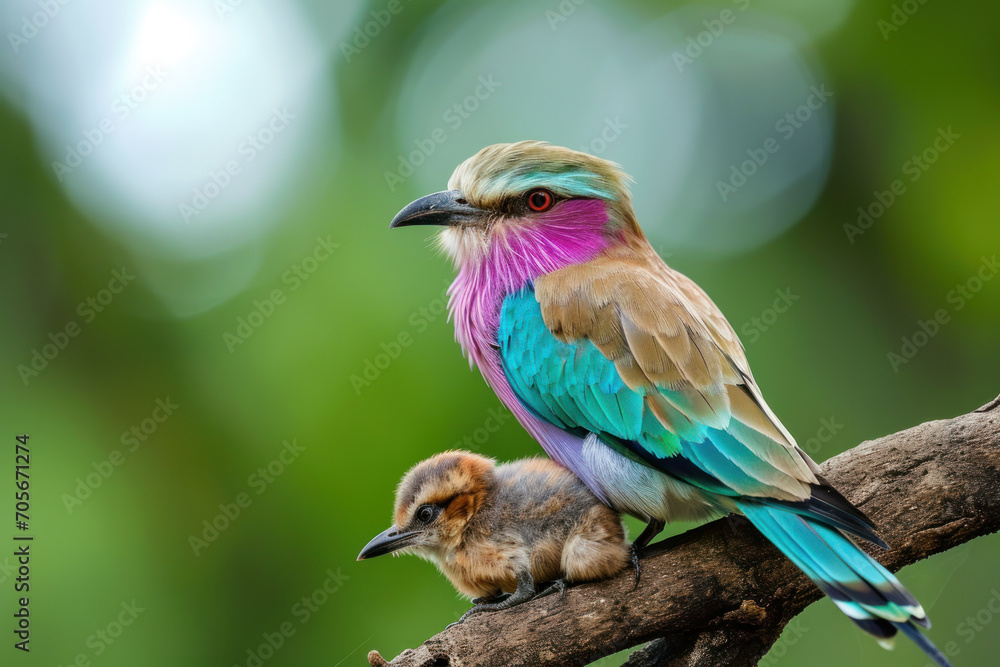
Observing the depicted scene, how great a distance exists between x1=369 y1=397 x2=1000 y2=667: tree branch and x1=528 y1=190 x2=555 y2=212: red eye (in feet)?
4.04

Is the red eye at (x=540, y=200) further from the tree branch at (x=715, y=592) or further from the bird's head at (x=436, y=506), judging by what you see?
the tree branch at (x=715, y=592)

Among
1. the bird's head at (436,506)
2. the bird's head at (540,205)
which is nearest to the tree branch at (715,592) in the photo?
the bird's head at (436,506)

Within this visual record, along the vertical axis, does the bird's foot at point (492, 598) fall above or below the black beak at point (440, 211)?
below

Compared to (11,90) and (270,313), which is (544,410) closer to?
(270,313)

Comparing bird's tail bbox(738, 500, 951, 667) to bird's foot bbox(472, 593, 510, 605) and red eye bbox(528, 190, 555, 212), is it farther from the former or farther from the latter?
red eye bbox(528, 190, 555, 212)

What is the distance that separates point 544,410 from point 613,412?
0.93 feet

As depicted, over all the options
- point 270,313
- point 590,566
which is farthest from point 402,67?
→ point 590,566

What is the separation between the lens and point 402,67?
691 centimetres

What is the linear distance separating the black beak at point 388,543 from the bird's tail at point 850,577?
1201mm

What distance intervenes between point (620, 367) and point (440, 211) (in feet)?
3.14

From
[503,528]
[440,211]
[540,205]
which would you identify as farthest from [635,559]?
[440,211]

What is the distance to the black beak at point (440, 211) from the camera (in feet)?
10.0

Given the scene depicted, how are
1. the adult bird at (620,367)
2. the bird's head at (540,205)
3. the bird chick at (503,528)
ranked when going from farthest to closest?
the bird's head at (540,205) < the bird chick at (503,528) < the adult bird at (620,367)

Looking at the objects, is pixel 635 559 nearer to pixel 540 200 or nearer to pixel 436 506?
pixel 436 506
